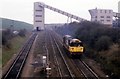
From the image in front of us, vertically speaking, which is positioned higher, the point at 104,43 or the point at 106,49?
the point at 104,43

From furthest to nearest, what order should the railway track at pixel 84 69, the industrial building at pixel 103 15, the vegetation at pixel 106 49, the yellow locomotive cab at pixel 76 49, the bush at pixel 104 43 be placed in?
the industrial building at pixel 103 15
the bush at pixel 104 43
the yellow locomotive cab at pixel 76 49
the vegetation at pixel 106 49
the railway track at pixel 84 69

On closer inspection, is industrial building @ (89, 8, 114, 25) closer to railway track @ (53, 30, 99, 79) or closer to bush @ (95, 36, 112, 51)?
bush @ (95, 36, 112, 51)

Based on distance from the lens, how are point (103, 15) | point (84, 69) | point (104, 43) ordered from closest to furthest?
point (84, 69)
point (104, 43)
point (103, 15)

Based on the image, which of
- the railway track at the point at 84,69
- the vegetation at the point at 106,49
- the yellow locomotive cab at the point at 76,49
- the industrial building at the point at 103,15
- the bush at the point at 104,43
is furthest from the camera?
the industrial building at the point at 103,15

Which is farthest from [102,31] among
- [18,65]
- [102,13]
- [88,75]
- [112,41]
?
[102,13]

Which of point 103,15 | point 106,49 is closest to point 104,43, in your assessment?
point 106,49

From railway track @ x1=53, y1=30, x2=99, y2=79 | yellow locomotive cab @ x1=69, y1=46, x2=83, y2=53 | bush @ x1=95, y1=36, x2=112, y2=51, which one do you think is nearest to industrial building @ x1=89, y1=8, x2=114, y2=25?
bush @ x1=95, y1=36, x2=112, y2=51

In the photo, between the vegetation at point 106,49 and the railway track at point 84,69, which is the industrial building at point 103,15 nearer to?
the vegetation at point 106,49

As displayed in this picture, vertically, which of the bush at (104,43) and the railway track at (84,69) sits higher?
the bush at (104,43)

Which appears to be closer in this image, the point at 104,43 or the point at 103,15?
the point at 104,43

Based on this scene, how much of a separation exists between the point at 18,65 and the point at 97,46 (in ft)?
41.9

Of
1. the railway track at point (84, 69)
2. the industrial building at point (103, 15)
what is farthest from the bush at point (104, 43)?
the industrial building at point (103, 15)

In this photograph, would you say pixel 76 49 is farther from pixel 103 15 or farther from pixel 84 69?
pixel 103 15

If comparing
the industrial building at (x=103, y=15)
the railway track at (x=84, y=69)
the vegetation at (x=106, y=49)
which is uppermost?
the industrial building at (x=103, y=15)
